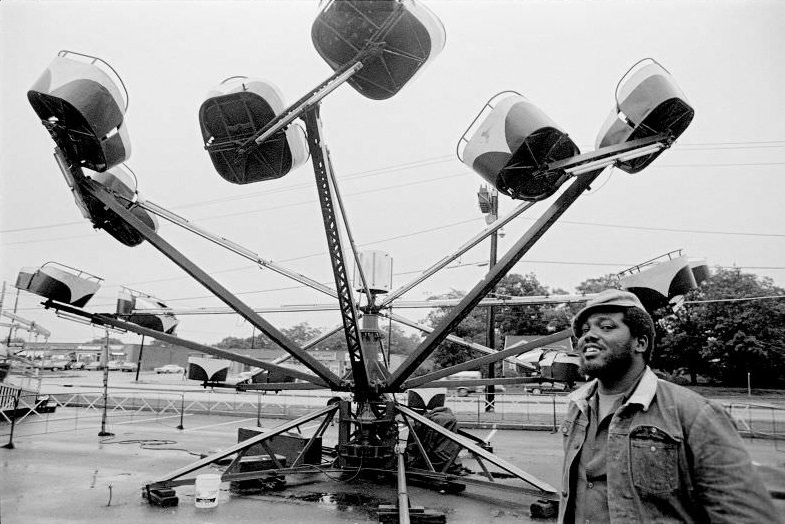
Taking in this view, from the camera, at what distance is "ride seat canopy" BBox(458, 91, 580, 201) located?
22.7 ft

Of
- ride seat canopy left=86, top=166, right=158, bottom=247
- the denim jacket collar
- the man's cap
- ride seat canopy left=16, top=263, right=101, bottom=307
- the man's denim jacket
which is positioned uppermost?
ride seat canopy left=86, top=166, right=158, bottom=247

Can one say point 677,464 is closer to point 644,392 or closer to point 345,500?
point 644,392

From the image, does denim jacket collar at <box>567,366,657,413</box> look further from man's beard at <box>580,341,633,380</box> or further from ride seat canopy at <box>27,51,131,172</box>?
ride seat canopy at <box>27,51,131,172</box>

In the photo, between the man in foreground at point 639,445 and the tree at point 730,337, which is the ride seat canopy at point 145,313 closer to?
the man in foreground at point 639,445

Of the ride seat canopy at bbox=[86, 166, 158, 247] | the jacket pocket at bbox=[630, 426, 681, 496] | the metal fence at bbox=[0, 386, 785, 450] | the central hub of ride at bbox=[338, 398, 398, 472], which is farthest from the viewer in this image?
the metal fence at bbox=[0, 386, 785, 450]

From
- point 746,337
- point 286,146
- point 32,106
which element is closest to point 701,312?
point 746,337

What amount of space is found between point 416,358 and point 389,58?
472 cm

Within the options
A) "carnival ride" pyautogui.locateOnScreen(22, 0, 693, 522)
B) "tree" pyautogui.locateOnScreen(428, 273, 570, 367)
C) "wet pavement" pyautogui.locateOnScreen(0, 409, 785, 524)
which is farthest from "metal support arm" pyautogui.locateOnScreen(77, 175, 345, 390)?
"tree" pyautogui.locateOnScreen(428, 273, 570, 367)

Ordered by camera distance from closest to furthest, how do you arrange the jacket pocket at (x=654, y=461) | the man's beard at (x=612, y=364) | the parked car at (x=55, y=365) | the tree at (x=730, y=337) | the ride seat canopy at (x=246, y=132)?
the jacket pocket at (x=654, y=461) → the man's beard at (x=612, y=364) → the ride seat canopy at (x=246, y=132) → the tree at (x=730, y=337) → the parked car at (x=55, y=365)

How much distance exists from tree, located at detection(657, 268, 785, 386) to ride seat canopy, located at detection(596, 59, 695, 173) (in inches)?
1319

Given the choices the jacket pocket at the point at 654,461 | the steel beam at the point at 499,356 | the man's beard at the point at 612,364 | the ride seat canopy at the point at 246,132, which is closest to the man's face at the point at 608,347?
the man's beard at the point at 612,364

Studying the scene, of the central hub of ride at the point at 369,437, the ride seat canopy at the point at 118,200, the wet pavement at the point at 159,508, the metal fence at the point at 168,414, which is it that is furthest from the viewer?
the metal fence at the point at 168,414

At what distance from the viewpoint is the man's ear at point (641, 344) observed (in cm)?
247

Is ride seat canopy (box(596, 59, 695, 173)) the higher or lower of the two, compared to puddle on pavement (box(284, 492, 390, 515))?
higher
